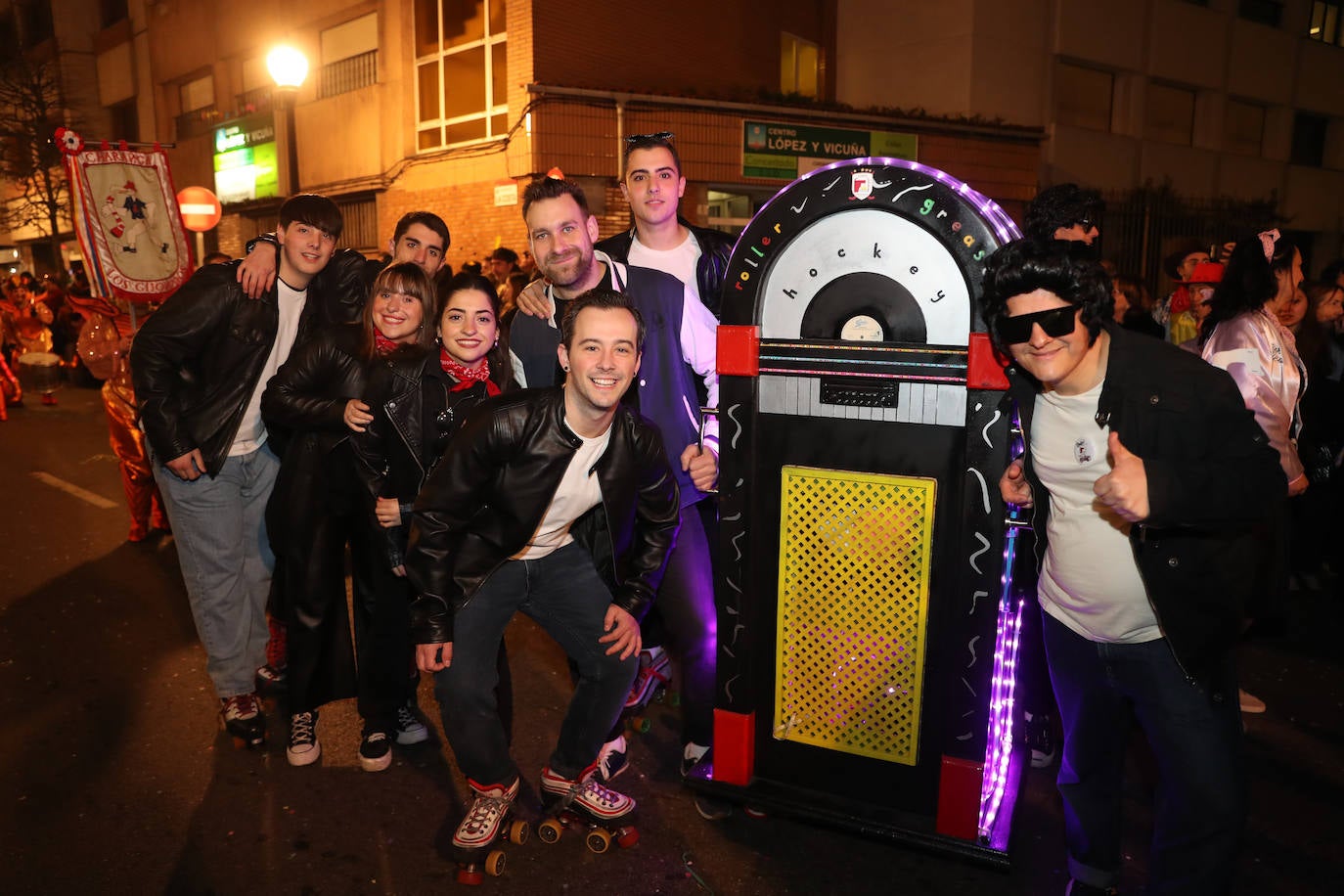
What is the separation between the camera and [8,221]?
3541 centimetres

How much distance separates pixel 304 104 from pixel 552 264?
19.1m

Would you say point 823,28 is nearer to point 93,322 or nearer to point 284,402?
point 93,322

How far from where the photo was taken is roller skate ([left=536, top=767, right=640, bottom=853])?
10.2 feet

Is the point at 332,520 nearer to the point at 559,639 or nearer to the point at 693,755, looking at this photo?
the point at 559,639

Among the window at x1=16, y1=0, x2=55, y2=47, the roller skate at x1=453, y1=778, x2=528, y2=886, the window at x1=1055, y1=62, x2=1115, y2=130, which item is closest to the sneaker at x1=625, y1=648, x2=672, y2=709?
the roller skate at x1=453, y1=778, x2=528, y2=886

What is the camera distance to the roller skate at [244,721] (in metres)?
3.80

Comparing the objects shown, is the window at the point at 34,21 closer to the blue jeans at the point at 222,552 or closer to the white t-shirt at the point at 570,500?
the blue jeans at the point at 222,552

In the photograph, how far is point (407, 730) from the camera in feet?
12.7

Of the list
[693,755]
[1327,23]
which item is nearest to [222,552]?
[693,755]

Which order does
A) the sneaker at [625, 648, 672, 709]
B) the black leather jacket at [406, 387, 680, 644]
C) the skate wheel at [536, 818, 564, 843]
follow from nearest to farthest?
the black leather jacket at [406, 387, 680, 644] → the skate wheel at [536, 818, 564, 843] → the sneaker at [625, 648, 672, 709]

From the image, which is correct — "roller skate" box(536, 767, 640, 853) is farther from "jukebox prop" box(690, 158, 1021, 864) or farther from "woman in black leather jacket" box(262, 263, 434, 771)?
"woman in black leather jacket" box(262, 263, 434, 771)

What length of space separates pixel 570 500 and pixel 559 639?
1.76 ft

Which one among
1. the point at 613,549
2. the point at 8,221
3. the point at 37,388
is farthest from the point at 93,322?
the point at 8,221

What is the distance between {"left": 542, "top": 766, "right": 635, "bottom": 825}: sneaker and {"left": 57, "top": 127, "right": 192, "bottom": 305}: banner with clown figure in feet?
20.9
